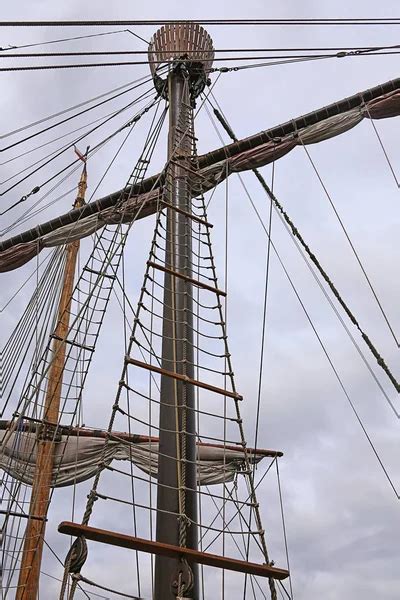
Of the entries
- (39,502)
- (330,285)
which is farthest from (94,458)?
(330,285)

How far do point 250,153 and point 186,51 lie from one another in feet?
6.01

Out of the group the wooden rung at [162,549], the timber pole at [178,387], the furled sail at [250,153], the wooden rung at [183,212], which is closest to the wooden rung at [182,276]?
the timber pole at [178,387]

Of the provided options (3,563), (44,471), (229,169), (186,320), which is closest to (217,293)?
(186,320)

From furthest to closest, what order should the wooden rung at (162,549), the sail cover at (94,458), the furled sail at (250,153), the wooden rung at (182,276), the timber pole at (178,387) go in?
the sail cover at (94,458), the furled sail at (250,153), the wooden rung at (182,276), the timber pole at (178,387), the wooden rung at (162,549)

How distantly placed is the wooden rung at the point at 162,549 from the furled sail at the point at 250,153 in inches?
171

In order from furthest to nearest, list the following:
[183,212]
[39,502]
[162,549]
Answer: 1. [39,502]
2. [183,212]
3. [162,549]

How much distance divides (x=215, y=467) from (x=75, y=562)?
25.4 ft

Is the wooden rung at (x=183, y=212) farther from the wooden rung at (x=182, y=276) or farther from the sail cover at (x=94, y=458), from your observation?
the sail cover at (x=94, y=458)

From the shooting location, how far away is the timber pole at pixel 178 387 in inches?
169

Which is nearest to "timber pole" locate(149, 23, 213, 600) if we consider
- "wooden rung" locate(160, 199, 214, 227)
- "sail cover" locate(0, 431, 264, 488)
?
"wooden rung" locate(160, 199, 214, 227)

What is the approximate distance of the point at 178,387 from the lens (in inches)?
207

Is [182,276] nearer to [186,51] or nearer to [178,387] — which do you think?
[178,387]

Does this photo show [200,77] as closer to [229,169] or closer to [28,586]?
[229,169]

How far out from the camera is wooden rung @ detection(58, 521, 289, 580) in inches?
141
